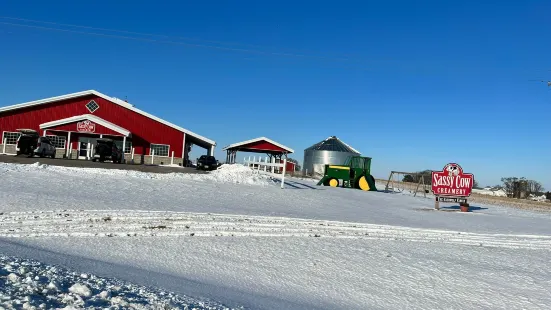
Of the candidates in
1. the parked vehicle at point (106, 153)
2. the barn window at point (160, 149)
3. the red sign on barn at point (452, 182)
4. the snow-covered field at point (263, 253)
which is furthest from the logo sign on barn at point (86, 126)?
the red sign on barn at point (452, 182)

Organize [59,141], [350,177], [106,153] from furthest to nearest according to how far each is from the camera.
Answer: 1. [59,141]
2. [106,153]
3. [350,177]

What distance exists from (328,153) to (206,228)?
53329 mm

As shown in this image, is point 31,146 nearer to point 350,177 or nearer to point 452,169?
point 350,177

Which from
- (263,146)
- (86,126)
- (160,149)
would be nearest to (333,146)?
(263,146)

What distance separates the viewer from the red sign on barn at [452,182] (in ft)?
64.4

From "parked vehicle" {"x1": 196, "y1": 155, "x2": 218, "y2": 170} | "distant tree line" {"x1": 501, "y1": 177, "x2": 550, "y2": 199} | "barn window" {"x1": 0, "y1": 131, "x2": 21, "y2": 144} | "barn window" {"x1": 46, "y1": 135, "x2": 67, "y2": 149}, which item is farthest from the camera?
"distant tree line" {"x1": 501, "y1": 177, "x2": 550, "y2": 199}

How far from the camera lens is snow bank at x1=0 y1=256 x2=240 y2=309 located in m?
3.46

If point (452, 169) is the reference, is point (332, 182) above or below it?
below

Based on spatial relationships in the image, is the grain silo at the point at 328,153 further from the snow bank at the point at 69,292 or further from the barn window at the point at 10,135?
the snow bank at the point at 69,292

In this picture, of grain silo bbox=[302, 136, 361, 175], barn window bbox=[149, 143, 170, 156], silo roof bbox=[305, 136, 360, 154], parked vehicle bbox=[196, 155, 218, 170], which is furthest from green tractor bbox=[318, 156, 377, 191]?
silo roof bbox=[305, 136, 360, 154]

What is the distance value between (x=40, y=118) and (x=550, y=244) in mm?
40042

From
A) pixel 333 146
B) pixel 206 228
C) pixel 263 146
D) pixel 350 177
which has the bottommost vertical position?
pixel 206 228

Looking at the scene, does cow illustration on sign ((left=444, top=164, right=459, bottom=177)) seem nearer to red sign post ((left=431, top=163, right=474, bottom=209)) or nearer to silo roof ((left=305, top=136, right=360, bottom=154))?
red sign post ((left=431, top=163, right=474, bottom=209))

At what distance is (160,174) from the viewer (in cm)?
1962
